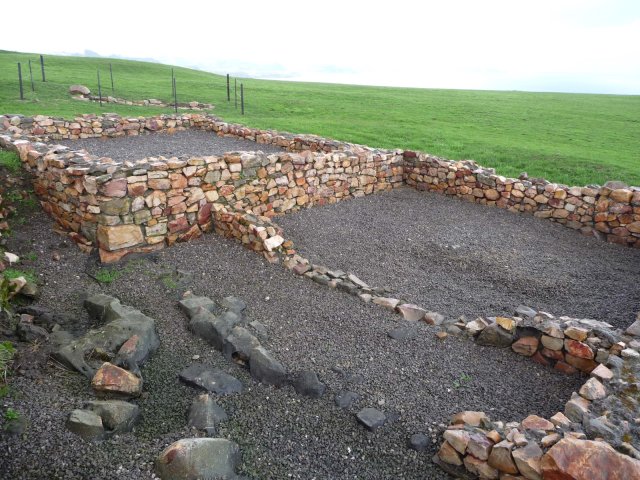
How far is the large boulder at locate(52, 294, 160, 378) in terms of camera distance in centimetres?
625

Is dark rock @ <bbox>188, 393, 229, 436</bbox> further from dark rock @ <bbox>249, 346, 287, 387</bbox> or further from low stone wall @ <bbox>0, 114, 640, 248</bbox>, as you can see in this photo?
low stone wall @ <bbox>0, 114, 640, 248</bbox>

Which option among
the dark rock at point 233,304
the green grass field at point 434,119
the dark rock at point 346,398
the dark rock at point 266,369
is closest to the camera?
the dark rock at point 346,398

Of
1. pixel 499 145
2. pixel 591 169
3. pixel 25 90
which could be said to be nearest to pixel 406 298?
pixel 591 169

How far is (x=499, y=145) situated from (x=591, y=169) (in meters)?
4.98

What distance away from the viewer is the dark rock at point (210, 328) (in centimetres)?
710

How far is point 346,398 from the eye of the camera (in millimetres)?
6125

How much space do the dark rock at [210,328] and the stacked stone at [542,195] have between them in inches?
405

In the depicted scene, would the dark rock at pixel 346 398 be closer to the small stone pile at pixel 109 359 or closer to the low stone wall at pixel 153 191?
the small stone pile at pixel 109 359

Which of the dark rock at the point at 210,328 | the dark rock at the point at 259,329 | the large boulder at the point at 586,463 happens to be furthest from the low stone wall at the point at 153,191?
the large boulder at the point at 586,463

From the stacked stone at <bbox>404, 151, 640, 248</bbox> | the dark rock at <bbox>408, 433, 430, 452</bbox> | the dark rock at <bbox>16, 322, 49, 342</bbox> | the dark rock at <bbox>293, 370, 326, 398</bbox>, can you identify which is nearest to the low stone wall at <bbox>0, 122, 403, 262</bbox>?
the dark rock at <bbox>16, 322, 49, 342</bbox>

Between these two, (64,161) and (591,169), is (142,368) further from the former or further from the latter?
(591,169)

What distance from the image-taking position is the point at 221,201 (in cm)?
1171

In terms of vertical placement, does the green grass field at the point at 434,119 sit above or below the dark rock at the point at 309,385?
above

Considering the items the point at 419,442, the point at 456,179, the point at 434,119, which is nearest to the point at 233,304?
the point at 419,442
